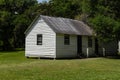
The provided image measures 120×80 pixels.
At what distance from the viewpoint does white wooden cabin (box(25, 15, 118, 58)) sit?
4072 centimetres

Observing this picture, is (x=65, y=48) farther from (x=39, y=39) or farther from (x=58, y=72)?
(x=58, y=72)

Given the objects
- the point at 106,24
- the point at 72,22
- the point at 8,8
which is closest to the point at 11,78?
the point at 106,24

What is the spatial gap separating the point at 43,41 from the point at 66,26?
150 inches

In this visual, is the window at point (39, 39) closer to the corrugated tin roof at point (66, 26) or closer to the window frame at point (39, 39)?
the window frame at point (39, 39)

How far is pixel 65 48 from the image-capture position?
4200cm

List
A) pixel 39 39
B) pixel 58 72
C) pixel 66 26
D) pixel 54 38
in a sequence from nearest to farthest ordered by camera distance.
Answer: pixel 58 72, pixel 54 38, pixel 39 39, pixel 66 26

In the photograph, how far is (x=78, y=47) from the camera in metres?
45.0

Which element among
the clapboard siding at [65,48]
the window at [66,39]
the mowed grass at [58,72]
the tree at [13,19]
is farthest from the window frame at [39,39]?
the tree at [13,19]

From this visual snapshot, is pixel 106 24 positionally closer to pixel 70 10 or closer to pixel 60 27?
pixel 60 27

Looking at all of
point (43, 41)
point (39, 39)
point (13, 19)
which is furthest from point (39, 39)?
point (13, 19)

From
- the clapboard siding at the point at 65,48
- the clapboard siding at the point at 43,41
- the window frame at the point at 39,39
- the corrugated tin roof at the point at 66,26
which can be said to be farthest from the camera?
the window frame at the point at 39,39

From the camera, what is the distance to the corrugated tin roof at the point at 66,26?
4131cm

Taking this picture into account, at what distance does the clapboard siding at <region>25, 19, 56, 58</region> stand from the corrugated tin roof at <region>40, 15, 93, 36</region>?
688 millimetres

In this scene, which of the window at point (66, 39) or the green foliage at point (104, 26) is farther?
the window at point (66, 39)
